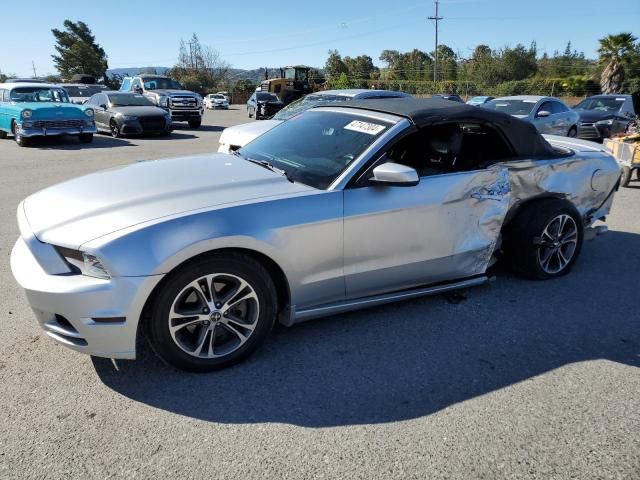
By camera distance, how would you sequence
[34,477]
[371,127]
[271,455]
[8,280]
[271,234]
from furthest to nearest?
[8,280] < [371,127] < [271,234] < [271,455] < [34,477]

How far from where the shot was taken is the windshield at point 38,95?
14.6m

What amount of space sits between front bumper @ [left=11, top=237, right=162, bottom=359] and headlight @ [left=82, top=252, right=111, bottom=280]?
3 cm

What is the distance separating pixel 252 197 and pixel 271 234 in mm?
280

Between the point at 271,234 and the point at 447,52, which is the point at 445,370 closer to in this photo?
the point at 271,234

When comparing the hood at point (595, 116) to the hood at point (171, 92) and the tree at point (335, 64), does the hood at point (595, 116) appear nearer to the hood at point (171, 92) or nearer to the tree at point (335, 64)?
the hood at point (171, 92)

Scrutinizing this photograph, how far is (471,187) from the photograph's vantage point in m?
3.94

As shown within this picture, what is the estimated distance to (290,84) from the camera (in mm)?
35000

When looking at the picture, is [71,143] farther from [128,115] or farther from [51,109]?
[128,115]

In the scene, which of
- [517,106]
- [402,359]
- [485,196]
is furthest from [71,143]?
[402,359]

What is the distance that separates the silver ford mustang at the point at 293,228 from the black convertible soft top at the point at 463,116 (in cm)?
2

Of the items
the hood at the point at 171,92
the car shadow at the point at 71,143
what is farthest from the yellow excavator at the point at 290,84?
the car shadow at the point at 71,143

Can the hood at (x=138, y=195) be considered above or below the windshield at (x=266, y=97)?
below

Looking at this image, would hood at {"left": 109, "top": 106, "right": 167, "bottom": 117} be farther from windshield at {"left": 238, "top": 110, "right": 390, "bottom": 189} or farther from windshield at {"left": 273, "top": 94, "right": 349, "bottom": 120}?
windshield at {"left": 238, "top": 110, "right": 390, "bottom": 189}

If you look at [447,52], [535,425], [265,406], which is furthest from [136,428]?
[447,52]
